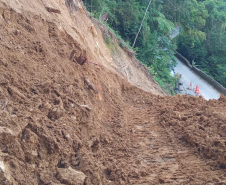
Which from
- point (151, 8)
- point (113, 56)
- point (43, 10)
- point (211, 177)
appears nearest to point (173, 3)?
point (151, 8)

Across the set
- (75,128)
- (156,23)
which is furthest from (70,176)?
(156,23)

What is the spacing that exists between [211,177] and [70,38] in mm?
4144

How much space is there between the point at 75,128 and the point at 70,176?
873 mm

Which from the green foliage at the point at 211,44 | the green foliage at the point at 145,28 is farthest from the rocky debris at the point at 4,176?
the green foliage at the point at 211,44

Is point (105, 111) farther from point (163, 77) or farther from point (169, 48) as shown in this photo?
point (169, 48)

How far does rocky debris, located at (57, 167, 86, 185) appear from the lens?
2455mm

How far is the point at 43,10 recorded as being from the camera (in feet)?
19.2

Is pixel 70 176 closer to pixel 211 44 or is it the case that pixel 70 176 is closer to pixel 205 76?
pixel 205 76

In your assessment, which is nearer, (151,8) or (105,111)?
(105,111)

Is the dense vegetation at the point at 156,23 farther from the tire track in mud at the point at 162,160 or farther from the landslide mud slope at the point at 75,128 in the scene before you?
the tire track in mud at the point at 162,160

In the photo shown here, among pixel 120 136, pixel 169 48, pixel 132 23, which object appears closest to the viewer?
pixel 120 136

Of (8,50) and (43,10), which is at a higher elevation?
(43,10)

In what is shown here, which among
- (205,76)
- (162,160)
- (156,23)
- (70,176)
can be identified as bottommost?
(205,76)

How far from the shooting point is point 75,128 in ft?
10.8
